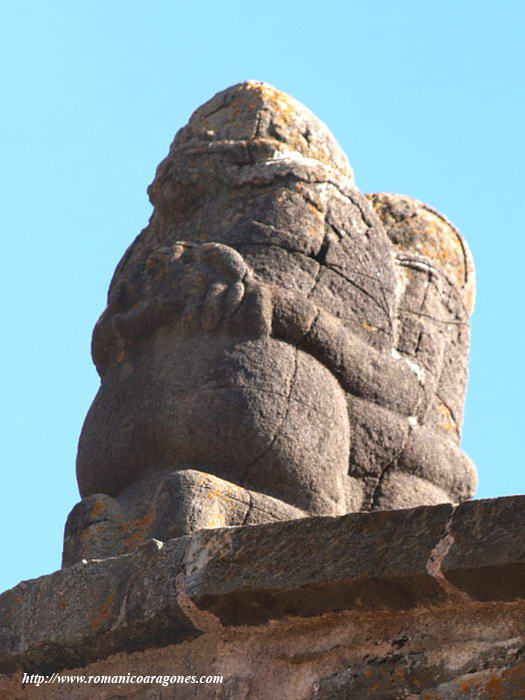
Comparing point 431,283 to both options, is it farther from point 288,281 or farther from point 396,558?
point 396,558

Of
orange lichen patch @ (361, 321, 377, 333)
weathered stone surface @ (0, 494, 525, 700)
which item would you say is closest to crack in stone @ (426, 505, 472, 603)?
weathered stone surface @ (0, 494, 525, 700)

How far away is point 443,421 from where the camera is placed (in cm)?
538

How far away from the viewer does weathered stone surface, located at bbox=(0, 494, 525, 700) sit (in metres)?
3.28

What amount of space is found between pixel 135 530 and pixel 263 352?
633 mm

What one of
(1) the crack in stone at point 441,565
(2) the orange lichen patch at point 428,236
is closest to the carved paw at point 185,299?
(2) the orange lichen patch at point 428,236

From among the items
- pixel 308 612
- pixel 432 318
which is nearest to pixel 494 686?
pixel 308 612

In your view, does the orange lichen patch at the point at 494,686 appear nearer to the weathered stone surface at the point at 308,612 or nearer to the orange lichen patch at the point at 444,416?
the weathered stone surface at the point at 308,612

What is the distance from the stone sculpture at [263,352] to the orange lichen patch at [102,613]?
47 cm

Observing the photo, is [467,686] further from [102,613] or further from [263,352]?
[263,352]

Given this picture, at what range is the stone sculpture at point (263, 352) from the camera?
4633mm

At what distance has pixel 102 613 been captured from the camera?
385 centimetres

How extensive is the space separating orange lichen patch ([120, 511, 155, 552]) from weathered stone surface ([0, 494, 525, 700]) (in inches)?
20.4

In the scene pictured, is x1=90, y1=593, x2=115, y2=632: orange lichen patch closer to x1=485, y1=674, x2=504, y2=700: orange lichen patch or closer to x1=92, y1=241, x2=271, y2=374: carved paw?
x1=485, y1=674, x2=504, y2=700: orange lichen patch

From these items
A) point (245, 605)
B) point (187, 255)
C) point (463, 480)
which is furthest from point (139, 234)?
point (245, 605)
